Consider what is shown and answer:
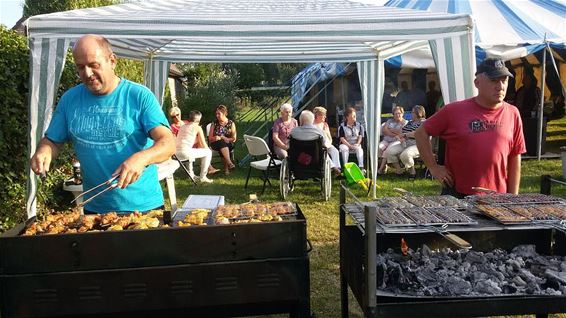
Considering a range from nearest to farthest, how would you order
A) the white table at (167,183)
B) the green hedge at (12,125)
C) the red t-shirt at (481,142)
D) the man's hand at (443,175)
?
the red t-shirt at (481,142), the man's hand at (443,175), the green hedge at (12,125), the white table at (167,183)

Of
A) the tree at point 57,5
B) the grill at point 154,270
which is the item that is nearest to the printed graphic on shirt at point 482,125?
the grill at point 154,270

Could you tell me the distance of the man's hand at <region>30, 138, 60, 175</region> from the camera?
97.4 inches

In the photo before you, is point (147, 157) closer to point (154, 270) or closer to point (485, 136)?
point (154, 270)

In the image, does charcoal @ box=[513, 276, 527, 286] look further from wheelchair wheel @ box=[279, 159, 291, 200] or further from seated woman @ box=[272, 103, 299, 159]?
seated woman @ box=[272, 103, 299, 159]

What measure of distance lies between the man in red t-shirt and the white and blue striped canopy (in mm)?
6047

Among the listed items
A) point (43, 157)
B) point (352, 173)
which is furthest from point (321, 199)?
point (43, 157)

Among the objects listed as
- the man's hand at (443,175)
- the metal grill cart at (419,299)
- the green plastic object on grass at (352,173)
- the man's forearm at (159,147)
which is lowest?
the green plastic object on grass at (352,173)

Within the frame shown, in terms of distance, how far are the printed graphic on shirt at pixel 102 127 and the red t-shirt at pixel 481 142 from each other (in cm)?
218

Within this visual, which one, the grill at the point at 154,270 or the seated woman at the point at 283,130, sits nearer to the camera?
the grill at the point at 154,270

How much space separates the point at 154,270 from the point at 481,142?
2.29 m

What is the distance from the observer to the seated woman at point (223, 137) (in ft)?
33.3

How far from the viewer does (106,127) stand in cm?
252

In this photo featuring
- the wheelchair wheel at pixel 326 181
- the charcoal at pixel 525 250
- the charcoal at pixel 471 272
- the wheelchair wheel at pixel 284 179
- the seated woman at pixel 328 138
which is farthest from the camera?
the seated woman at pixel 328 138

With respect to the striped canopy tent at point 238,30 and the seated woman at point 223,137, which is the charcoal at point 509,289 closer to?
the striped canopy tent at point 238,30
